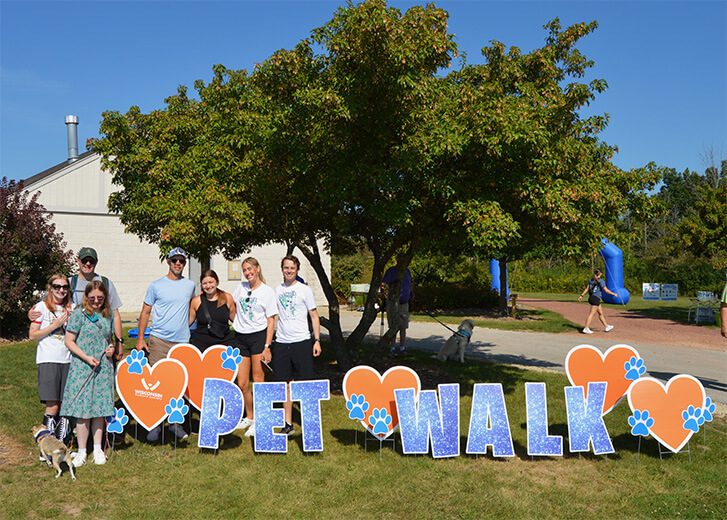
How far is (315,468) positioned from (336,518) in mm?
1013

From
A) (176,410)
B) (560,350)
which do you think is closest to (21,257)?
(176,410)

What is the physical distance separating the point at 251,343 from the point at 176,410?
1000 mm

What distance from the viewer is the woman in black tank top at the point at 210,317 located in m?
6.67

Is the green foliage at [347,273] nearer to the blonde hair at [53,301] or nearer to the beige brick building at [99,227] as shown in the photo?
the beige brick building at [99,227]

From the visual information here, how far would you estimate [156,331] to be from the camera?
6.23 meters

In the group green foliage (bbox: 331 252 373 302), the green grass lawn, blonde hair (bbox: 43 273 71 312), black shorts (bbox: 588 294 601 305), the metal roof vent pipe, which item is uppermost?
the metal roof vent pipe

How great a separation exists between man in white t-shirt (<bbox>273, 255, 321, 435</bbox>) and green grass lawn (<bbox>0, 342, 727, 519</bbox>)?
63 cm

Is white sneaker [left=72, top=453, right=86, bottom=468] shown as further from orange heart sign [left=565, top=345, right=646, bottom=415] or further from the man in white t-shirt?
orange heart sign [left=565, top=345, right=646, bottom=415]

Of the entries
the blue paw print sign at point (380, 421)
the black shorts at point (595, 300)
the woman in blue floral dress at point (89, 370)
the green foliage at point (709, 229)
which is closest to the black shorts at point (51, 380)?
the woman in blue floral dress at point (89, 370)

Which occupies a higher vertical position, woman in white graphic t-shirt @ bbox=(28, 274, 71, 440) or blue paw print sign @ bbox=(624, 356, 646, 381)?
woman in white graphic t-shirt @ bbox=(28, 274, 71, 440)

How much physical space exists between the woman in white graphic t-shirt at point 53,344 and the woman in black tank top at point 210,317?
1.34 metres

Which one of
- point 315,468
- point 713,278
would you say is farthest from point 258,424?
point 713,278

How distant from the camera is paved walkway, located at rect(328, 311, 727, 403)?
33.5 ft

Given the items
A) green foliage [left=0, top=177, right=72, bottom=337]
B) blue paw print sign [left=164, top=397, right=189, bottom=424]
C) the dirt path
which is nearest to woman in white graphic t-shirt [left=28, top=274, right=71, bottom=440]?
blue paw print sign [left=164, top=397, right=189, bottom=424]
